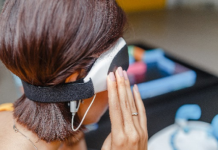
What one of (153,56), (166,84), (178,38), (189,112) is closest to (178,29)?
(178,38)

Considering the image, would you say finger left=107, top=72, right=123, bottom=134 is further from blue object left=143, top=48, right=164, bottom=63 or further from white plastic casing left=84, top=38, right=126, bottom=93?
blue object left=143, top=48, right=164, bottom=63

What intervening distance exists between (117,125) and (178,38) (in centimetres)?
241

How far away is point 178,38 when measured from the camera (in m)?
2.83

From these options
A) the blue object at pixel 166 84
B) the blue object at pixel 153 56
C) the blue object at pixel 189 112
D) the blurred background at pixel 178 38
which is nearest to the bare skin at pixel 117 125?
the blurred background at pixel 178 38

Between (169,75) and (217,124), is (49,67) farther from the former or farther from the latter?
(169,75)

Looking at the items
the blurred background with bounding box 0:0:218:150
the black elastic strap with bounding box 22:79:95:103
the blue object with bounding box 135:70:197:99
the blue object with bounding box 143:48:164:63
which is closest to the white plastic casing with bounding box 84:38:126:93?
the black elastic strap with bounding box 22:79:95:103

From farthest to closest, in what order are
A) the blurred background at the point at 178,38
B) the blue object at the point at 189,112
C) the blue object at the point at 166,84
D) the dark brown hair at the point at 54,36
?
the blue object at the point at 166,84 < the blurred background at the point at 178,38 < the blue object at the point at 189,112 < the dark brown hair at the point at 54,36

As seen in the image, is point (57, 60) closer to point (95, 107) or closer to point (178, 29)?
point (95, 107)

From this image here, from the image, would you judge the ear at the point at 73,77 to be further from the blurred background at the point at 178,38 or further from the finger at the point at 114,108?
the blurred background at the point at 178,38

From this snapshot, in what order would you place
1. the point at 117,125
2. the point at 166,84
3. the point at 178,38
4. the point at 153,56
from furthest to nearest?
the point at 178,38 → the point at 153,56 → the point at 166,84 → the point at 117,125

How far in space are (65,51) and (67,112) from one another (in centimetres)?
21

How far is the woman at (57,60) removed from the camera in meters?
0.54

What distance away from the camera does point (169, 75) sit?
1742mm

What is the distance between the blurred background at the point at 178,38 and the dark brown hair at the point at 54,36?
19cm
